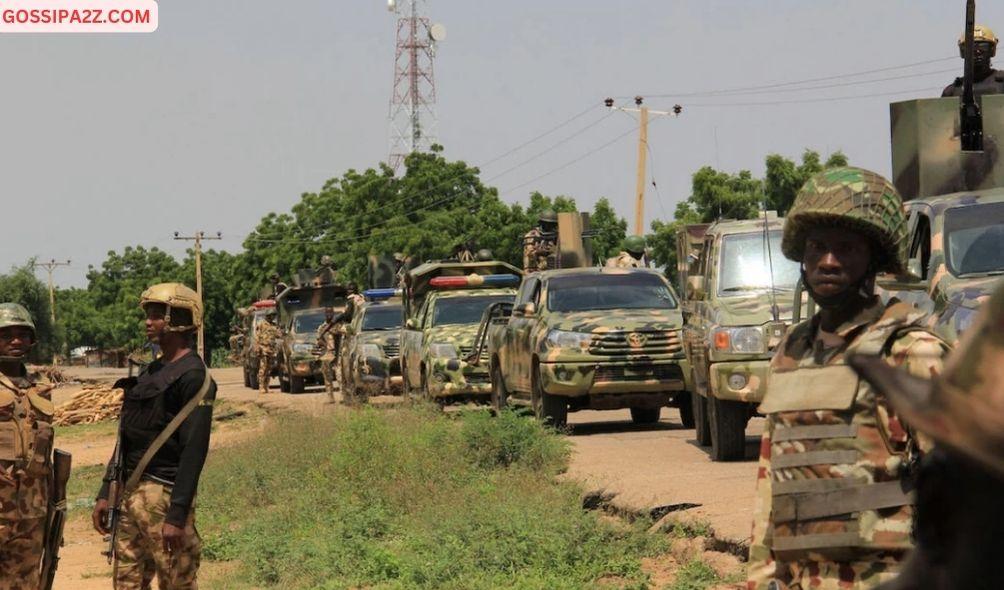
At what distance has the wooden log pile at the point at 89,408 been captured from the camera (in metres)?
37.9

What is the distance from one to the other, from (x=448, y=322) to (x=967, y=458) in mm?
21121

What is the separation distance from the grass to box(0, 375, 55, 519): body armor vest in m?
2.70

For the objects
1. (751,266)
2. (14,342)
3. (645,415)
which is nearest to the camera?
(14,342)

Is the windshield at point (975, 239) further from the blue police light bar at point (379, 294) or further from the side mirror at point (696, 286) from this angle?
the blue police light bar at point (379, 294)

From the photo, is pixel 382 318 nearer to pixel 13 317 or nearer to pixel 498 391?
pixel 498 391

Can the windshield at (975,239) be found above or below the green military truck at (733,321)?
above

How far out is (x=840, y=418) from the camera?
3.48 meters

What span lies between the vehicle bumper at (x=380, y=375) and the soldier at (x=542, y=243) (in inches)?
106

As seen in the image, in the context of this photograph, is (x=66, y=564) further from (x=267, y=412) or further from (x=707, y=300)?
(x=267, y=412)

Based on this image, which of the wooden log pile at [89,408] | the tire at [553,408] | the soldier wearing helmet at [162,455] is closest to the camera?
the soldier wearing helmet at [162,455]

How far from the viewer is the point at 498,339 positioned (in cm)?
1903

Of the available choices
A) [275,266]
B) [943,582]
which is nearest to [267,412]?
[943,582]

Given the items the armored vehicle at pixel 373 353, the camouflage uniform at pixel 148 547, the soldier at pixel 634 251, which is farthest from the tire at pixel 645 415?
the camouflage uniform at pixel 148 547

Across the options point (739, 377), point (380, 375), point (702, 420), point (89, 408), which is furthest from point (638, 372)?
point (89, 408)
